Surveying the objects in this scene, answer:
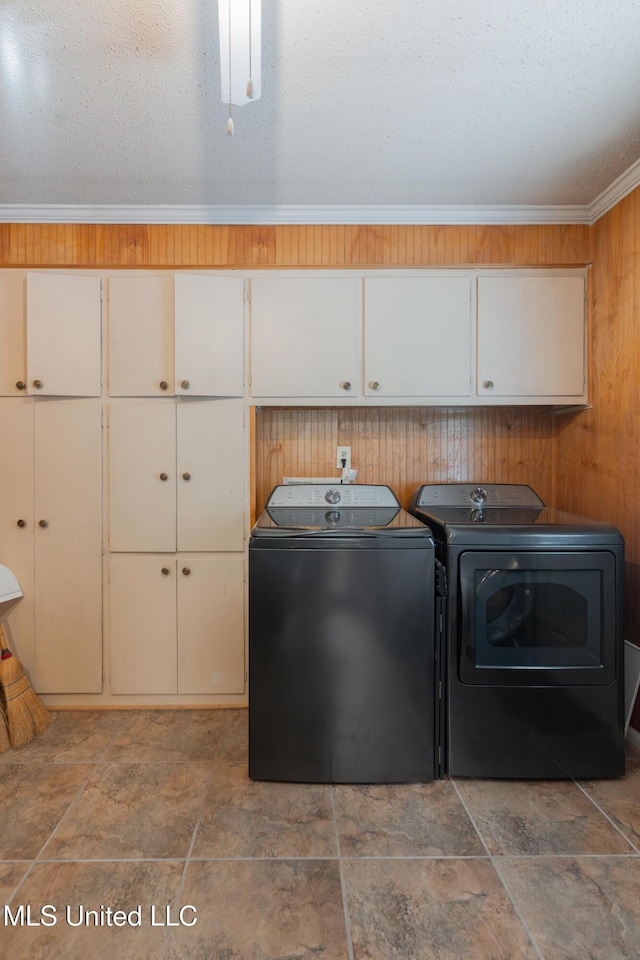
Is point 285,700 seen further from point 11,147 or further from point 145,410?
point 11,147

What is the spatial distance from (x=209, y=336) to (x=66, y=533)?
1162mm

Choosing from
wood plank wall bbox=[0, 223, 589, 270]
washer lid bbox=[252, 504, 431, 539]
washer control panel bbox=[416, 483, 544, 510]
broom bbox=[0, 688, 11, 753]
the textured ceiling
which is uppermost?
the textured ceiling

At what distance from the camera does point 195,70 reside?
1581 mm

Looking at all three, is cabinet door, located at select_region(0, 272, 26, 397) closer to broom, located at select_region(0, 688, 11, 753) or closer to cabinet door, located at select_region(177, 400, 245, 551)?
cabinet door, located at select_region(177, 400, 245, 551)

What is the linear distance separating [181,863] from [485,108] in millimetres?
2637

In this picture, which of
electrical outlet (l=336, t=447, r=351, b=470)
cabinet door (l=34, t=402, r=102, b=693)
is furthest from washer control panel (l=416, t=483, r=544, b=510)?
cabinet door (l=34, t=402, r=102, b=693)

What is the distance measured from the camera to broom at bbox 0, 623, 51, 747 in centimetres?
214

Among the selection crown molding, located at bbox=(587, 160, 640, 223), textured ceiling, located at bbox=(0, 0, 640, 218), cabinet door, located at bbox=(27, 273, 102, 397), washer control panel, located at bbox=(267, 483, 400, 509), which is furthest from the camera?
washer control panel, located at bbox=(267, 483, 400, 509)

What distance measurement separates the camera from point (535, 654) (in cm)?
188

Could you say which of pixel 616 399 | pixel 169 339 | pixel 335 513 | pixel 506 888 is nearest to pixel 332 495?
pixel 335 513

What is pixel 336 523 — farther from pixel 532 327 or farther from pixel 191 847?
pixel 532 327

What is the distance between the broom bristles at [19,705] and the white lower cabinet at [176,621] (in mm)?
372

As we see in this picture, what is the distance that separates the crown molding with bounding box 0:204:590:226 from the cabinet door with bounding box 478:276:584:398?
31 centimetres

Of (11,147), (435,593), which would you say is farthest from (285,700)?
(11,147)
